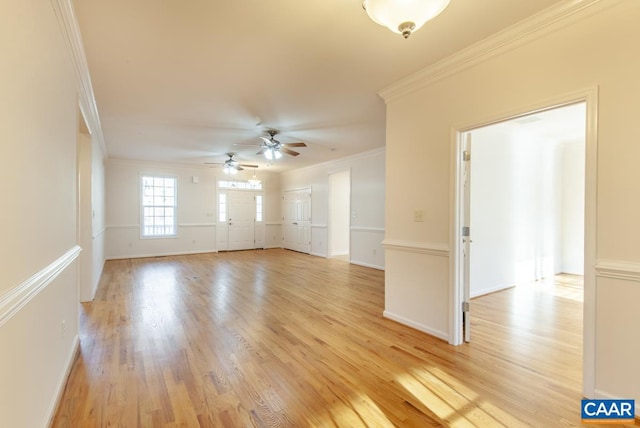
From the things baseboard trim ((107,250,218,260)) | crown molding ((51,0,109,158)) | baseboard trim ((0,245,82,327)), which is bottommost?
baseboard trim ((107,250,218,260))

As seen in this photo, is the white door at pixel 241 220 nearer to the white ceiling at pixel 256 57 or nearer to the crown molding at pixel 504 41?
the white ceiling at pixel 256 57

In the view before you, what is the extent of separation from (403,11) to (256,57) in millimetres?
1601

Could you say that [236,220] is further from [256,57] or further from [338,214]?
[256,57]

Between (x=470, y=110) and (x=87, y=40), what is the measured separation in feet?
11.2

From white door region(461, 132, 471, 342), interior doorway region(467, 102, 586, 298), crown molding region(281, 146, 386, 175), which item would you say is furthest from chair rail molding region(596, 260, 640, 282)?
crown molding region(281, 146, 386, 175)

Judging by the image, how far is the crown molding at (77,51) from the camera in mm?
1939

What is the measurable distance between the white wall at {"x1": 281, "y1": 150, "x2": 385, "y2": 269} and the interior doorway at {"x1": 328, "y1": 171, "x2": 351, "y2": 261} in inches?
6.1

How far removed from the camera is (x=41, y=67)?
165 cm

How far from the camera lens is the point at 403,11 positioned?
156 cm

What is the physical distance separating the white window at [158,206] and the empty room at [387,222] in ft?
10.7

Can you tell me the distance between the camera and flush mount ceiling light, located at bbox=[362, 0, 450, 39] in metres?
1.52

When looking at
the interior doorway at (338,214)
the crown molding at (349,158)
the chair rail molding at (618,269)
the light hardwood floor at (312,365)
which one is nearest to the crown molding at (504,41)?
the chair rail molding at (618,269)

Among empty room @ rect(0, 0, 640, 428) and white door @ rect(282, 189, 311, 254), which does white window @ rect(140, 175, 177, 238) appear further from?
white door @ rect(282, 189, 311, 254)

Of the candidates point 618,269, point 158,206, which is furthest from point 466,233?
point 158,206
